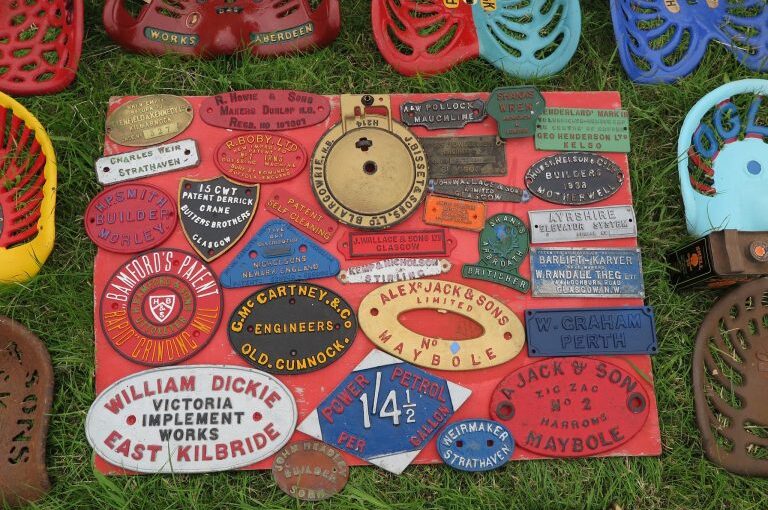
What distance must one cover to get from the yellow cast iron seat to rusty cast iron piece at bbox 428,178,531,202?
3.37 feet

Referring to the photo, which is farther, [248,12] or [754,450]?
[248,12]

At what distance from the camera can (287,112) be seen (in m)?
1.92

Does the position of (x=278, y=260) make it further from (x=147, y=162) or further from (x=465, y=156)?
(x=465, y=156)

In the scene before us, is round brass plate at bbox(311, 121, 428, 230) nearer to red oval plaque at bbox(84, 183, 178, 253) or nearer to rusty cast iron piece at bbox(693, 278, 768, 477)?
red oval plaque at bbox(84, 183, 178, 253)

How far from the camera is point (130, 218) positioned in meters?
1.83

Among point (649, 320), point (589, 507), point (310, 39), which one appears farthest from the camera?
point (310, 39)

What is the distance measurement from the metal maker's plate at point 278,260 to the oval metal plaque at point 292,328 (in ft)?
0.11

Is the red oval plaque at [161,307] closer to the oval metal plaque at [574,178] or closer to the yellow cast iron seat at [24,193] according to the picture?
the yellow cast iron seat at [24,193]

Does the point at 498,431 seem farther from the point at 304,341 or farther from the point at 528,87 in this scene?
the point at 528,87

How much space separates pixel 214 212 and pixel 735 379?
4.88ft

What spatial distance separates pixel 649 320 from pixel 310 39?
49.1 inches

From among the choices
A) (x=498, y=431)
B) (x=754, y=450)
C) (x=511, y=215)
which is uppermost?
(x=511, y=215)

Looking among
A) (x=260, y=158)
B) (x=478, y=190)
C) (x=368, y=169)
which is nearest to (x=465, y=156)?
(x=478, y=190)

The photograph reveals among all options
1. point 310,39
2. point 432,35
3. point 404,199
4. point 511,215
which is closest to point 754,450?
point 511,215
